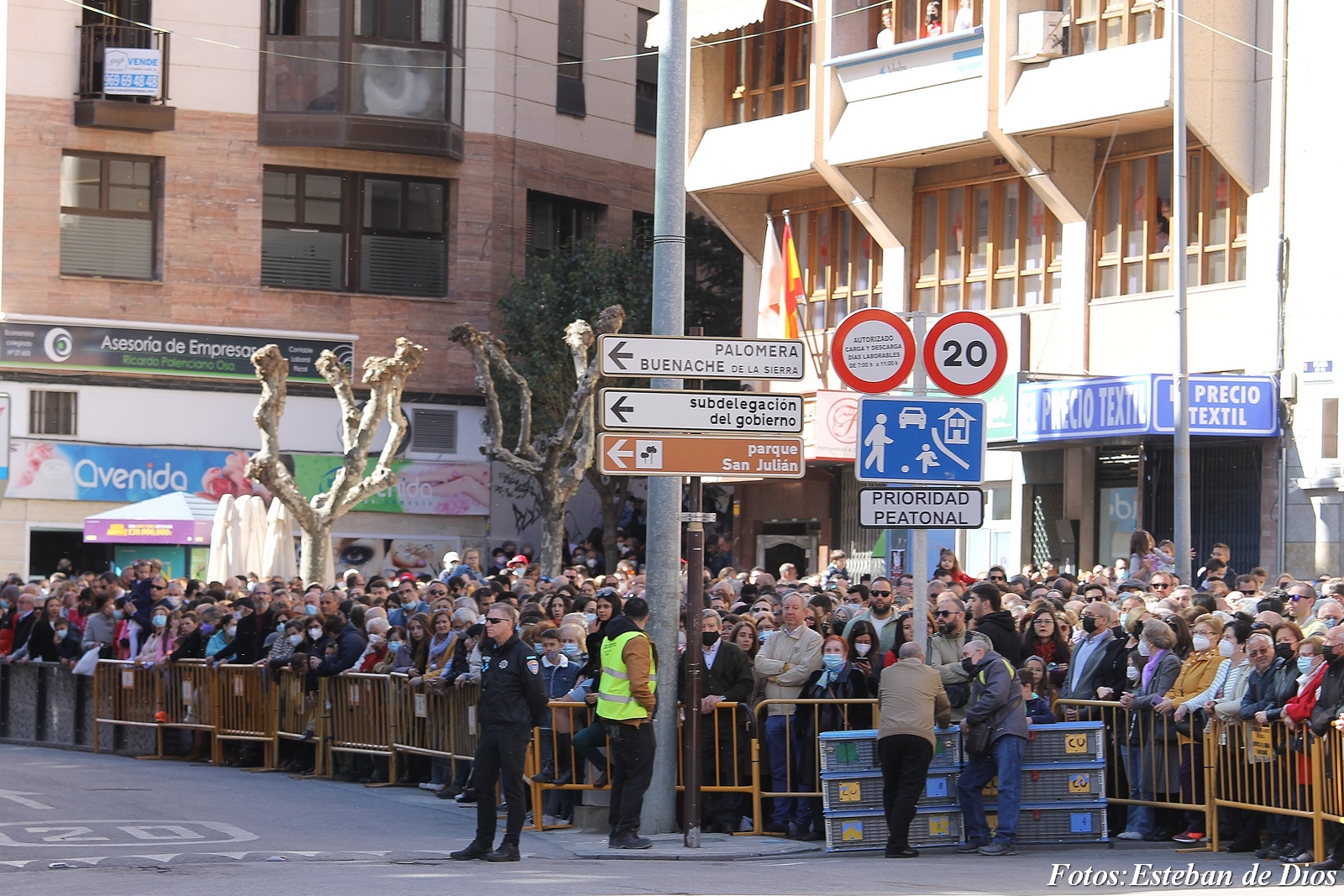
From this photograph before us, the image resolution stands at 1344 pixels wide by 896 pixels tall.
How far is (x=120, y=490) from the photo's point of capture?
117 feet

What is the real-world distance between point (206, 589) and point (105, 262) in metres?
14.3

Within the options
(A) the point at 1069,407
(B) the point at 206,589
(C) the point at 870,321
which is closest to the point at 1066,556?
(A) the point at 1069,407

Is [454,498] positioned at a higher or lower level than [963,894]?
higher

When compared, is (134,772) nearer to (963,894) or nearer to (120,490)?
(963,894)

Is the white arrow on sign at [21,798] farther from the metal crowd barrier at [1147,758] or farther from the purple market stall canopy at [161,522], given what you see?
the purple market stall canopy at [161,522]

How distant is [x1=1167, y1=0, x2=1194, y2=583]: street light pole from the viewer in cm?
2408

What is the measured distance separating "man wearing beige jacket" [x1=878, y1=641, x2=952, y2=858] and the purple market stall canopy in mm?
17252

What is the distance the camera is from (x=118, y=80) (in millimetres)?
35969

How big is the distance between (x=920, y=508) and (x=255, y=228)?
1029 inches

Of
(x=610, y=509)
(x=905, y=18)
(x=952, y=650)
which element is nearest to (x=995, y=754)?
(x=952, y=650)

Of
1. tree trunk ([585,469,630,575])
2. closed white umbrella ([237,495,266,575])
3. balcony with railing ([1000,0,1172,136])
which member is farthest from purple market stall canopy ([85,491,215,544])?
balcony with railing ([1000,0,1172,136])

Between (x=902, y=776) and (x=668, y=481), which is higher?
(x=668, y=481)

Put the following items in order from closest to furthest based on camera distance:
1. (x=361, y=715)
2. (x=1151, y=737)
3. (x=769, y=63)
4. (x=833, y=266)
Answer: (x=1151, y=737)
(x=361, y=715)
(x=769, y=63)
(x=833, y=266)

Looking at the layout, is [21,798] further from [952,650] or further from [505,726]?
[952,650]
